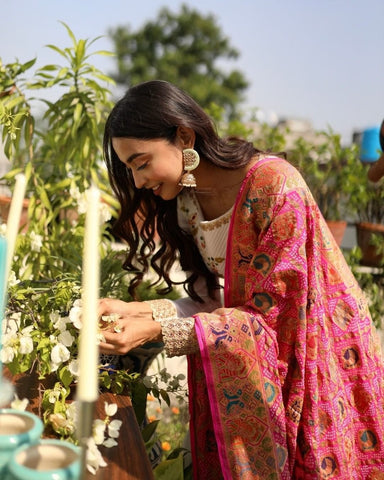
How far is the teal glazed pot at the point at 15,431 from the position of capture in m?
0.61

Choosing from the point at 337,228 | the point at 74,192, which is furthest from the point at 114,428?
the point at 337,228

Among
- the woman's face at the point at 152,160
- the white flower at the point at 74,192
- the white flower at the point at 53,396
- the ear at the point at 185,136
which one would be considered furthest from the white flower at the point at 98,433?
the white flower at the point at 74,192

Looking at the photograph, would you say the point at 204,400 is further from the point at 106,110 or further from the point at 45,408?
the point at 106,110

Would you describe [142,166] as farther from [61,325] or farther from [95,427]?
[95,427]

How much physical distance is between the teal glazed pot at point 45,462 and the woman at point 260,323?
0.63 meters

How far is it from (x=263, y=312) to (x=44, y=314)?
0.54 metres

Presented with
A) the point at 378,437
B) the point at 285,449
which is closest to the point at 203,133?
the point at 285,449

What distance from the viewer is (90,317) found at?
49 centimetres

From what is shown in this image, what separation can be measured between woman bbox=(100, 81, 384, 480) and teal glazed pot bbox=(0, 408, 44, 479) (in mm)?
566

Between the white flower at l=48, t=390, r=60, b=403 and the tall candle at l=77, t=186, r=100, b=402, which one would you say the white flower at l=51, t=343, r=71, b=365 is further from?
the tall candle at l=77, t=186, r=100, b=402

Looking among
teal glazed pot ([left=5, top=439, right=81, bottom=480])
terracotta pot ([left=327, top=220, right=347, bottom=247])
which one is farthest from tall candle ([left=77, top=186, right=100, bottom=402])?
terracotta pot ([left=327, top=220, right=347, bottom=247])

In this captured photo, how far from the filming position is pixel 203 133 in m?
1.61

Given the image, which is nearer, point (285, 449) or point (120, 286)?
point (285, 449)

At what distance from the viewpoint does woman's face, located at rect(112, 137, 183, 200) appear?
4.90 feet
